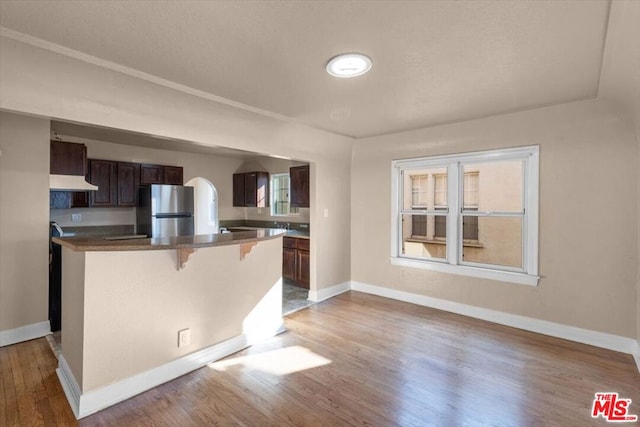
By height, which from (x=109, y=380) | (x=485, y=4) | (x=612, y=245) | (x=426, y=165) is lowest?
(x=109, y=380)

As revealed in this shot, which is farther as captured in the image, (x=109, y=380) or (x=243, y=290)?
(x=243, y=290)

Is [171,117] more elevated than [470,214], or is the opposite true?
[171,117]

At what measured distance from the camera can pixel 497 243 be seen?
3.86 m

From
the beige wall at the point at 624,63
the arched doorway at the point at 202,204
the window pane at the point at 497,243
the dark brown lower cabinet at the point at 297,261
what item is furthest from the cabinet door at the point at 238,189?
the beige wall at the point at 624,63

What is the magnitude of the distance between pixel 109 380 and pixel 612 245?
4445 mm

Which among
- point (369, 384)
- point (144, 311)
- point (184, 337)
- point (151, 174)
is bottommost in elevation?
point (369, 384)

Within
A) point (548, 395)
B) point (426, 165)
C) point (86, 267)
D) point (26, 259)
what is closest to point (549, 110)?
point (426, 165)

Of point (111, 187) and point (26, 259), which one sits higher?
point (111, 187)

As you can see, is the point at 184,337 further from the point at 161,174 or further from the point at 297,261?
the point at 161,174

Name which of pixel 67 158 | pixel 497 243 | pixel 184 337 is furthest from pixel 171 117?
pixel 497 243

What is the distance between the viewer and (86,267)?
6.72 ft

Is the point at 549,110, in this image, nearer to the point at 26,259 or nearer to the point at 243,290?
the point at 243,290

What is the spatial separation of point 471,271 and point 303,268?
7.99 feet

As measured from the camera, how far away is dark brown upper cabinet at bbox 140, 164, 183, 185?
5228mm
